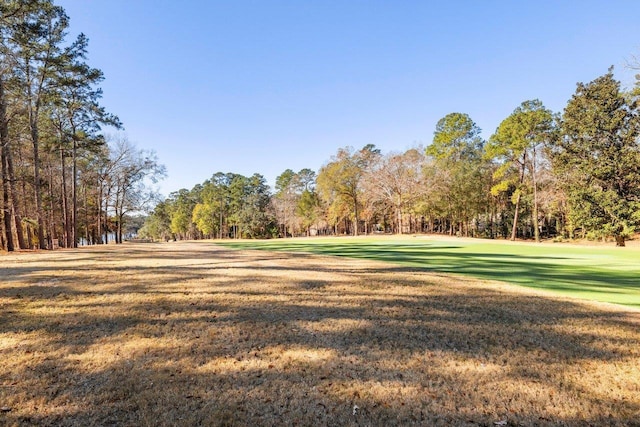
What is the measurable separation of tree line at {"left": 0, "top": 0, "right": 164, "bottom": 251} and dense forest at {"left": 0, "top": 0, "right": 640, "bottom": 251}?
0.09 m

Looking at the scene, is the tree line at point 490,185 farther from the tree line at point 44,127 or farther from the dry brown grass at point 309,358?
the dry brown grass at point 309,358

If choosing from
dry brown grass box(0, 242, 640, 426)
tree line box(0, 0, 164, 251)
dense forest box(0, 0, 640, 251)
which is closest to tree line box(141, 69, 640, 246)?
dense forest box(0, 0, 640, 251)

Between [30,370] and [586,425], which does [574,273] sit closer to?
[586,425]

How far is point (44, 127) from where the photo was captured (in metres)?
24.8

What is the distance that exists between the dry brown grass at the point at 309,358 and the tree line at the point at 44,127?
15.8 metres

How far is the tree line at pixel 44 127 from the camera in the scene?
55.7 feet

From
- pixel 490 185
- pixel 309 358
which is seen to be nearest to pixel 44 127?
pixel 309 358

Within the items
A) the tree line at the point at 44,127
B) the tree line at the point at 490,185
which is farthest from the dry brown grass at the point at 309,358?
the tree line at the point at 490,185

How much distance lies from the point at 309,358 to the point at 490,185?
A: 46691 millimetres

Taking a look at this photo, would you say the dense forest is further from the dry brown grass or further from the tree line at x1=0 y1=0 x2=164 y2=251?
the dry brown grass

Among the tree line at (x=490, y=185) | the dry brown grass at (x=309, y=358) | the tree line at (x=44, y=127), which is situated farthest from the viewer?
the tree line at (x=490, y=185)

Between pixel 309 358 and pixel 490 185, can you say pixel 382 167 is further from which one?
pixel 309 358

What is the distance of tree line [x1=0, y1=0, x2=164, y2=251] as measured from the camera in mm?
16984

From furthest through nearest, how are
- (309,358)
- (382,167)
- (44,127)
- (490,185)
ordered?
(490,185) < (382,167) < (44,127) < (309,358)
